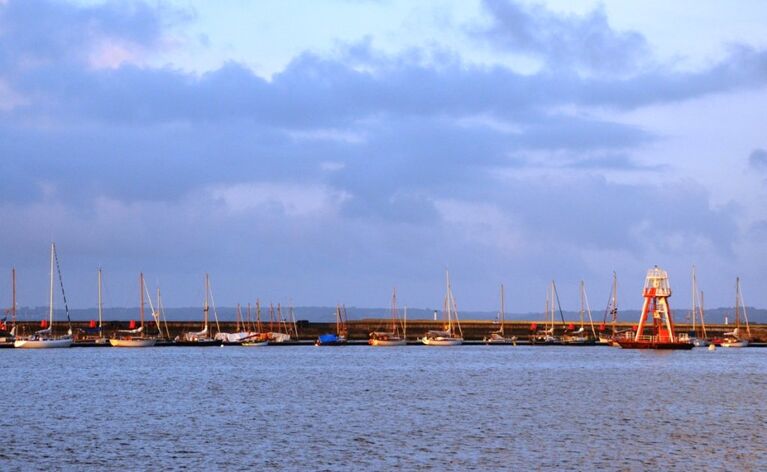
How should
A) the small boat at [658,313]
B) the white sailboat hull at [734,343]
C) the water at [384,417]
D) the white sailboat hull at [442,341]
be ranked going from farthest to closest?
1. the white sailboat hull at [734,343]
2. the white sailboat hull at [442,341]
3. the small boat at [658,313]
4. the water at [384,417]

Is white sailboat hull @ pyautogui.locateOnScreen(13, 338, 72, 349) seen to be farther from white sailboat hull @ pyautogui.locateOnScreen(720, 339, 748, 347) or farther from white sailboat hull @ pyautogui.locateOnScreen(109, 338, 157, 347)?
white sailboat hull @ pyautogui.locateOnScreen(720, 339, 748, 347)

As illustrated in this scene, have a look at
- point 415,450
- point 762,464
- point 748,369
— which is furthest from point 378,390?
point 748,369

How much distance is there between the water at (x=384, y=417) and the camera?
47.9 m

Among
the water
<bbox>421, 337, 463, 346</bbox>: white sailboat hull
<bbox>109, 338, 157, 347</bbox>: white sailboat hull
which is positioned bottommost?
the water

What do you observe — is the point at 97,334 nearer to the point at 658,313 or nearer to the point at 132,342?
the point at 132,342

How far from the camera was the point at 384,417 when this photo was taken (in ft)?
211

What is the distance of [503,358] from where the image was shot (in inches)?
5497

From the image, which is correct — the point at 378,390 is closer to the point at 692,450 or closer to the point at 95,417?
the point at 95,417

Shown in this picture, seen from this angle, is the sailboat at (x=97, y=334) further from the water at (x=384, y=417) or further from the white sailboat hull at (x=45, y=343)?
the water at (x=384, y=417)

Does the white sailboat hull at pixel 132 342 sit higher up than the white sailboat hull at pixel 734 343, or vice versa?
the white sailboat hull at pixel 132 342

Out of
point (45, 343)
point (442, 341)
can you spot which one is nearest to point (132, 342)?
point (45, 343)

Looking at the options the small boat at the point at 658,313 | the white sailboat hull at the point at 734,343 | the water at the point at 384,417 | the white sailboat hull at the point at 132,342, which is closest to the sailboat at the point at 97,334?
the white sailboat hull at the point at 132,342

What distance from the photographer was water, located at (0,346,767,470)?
157 ft

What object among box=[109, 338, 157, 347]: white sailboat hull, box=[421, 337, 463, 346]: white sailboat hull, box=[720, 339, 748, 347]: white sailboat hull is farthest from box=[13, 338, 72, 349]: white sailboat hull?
box=[720, 339, 748, 347]: white sailboat hull
